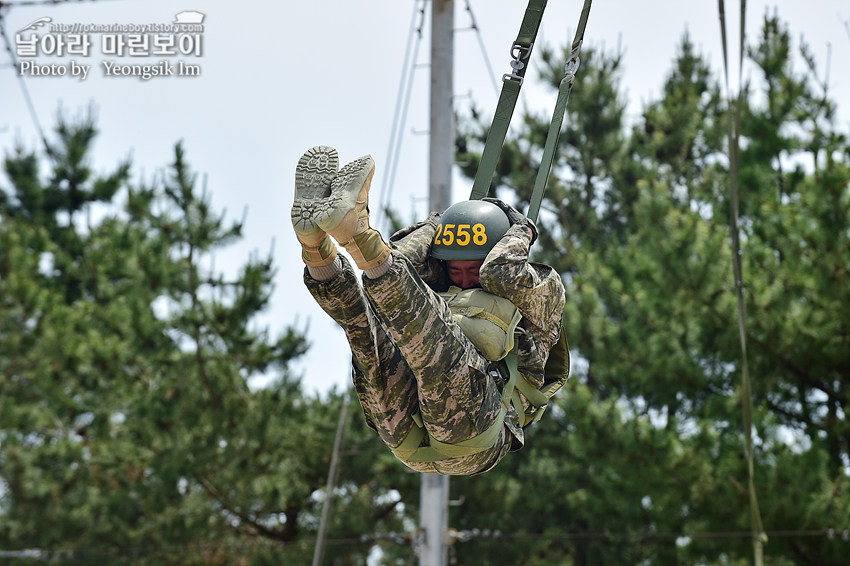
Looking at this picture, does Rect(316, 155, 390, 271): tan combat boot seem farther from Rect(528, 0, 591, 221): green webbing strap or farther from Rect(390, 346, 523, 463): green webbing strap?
Rect(528, 0, 591, 221): green webbing strap

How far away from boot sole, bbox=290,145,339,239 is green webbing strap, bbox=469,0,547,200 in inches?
50.1

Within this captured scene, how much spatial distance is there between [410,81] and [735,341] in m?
4.25

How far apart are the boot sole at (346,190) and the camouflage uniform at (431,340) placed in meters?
0.32

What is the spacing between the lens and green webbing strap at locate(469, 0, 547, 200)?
187 inches

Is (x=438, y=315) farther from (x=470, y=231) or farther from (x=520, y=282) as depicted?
(x=470, y=231)

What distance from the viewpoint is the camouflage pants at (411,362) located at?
372 centimetres

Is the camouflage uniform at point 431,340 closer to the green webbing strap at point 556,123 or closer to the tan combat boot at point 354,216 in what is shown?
the tan combat boot at point 354,216

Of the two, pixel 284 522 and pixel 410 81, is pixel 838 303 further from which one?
pixel 284 522

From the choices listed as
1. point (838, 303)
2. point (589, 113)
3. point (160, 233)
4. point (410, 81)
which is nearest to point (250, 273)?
point (160, 233)

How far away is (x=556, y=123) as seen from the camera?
4676 mm

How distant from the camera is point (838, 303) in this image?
34.3ft

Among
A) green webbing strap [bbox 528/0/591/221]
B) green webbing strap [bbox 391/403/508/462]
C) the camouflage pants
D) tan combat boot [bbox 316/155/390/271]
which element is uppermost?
green webbing strap [bbox 528/0/591/221]

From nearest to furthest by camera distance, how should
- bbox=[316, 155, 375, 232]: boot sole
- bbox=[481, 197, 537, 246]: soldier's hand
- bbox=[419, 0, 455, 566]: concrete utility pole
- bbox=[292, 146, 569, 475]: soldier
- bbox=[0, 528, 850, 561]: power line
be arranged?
bbox=[316, 155, 375, 232]: boot sole < bbox=[292, 146, 569, 475]: soldier < bbox=[481, 197, 537, 246]: soldier's hand < bbox=[419, 0, 455, 566]: concrete utility pole < bbox=[0, 528, 850, 561]: power line

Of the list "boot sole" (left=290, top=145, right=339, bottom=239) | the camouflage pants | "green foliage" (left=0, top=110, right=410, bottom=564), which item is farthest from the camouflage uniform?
"green foliage" (left=0, top=110, right=410, bottom=564)
